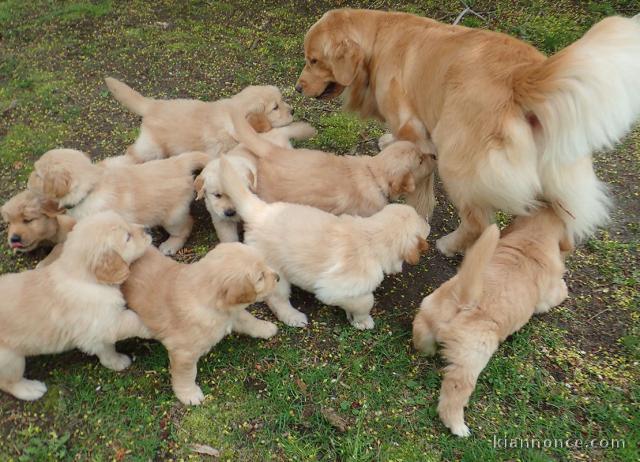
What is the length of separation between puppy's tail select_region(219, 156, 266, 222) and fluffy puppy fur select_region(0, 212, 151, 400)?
75cm

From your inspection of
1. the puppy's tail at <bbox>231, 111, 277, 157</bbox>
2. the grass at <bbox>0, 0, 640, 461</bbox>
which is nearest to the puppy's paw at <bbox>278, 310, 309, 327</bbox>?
the grass at <bbox>0, 0, 640, 461</bbox>

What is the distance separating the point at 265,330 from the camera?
3.43 m

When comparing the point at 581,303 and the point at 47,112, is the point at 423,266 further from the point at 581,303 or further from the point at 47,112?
the point at 47,112

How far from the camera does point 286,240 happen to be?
325 cm

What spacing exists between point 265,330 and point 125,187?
151 centimetres

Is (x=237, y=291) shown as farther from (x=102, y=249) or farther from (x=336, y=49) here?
(x=336, y=49)

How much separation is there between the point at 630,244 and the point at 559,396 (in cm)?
187

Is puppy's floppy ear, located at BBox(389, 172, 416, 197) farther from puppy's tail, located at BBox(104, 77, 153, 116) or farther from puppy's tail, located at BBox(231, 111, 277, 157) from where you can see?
puppy's tail, located at BBox(104, 77, 153, 116)

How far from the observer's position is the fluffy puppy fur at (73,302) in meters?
2.79

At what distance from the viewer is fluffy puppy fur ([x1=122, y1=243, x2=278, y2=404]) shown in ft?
9.25

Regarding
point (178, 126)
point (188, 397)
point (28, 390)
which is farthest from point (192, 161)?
point (28, 390)

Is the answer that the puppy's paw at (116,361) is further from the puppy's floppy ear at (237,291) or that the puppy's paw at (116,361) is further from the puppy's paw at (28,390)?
the puppy's floppy ear at (237,291)

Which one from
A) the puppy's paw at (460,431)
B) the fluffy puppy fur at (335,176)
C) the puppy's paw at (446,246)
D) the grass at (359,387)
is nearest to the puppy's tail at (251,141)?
the fluffy puppy fur at (335,176)

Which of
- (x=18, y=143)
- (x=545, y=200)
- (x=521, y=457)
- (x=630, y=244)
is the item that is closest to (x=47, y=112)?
(x=18, y=143)
